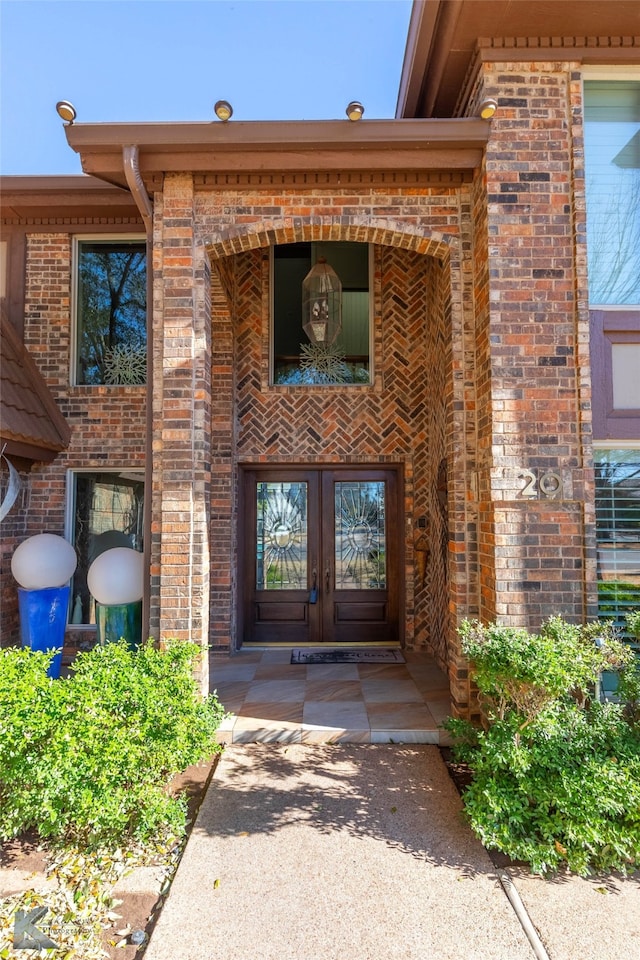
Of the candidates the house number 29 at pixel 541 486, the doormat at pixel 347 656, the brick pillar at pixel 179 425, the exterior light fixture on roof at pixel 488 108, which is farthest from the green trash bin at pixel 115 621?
the exterior light fixture on roof at pixel 488 108

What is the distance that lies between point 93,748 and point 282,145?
4108 mm

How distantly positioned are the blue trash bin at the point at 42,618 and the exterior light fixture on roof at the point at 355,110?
4870mm

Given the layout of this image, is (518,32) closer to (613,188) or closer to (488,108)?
(488,108)

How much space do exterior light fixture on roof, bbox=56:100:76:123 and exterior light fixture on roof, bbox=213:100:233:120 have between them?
3.33 feet

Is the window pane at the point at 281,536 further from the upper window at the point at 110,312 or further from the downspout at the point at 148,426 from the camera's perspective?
the downspout at the point at 148,426

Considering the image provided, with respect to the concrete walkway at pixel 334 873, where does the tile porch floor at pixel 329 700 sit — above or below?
above

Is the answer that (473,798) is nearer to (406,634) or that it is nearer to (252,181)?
(406,634)

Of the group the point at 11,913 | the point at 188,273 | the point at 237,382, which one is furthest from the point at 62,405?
the point at 11,913

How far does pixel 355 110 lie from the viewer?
12.1ft

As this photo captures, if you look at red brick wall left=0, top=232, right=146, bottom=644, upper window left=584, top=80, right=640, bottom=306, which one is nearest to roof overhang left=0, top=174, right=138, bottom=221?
red brick wall left=0, top=232, right=146, bottom=644

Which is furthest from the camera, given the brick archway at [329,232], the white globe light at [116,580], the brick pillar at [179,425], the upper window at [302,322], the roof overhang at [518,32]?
the upper window at [302,322]

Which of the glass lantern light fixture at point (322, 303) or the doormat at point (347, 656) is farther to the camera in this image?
the glass lantern light fixture at point (322, 303)

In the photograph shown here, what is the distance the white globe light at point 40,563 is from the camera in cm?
495

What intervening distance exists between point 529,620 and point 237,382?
166 inches
